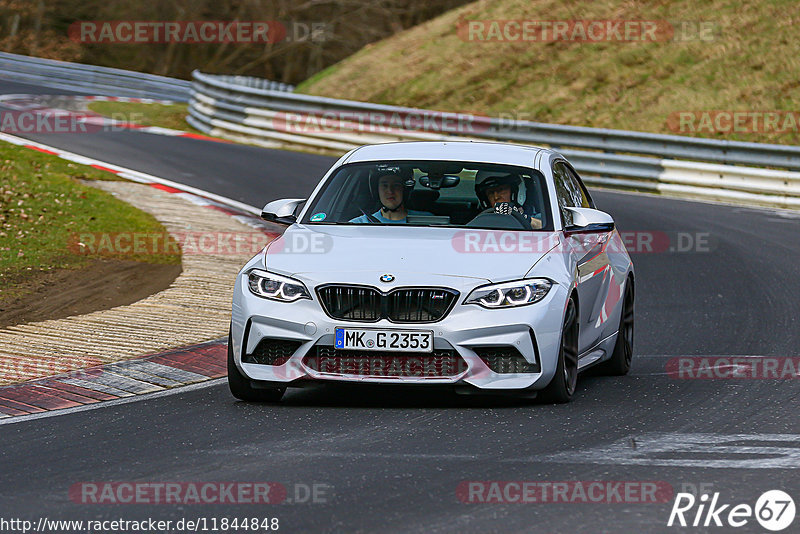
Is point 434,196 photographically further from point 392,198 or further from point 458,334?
point 458,334

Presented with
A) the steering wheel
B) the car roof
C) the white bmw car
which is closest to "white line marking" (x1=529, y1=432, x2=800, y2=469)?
the white bmw car

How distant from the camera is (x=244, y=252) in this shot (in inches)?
590

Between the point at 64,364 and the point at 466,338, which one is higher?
the point at 466,338

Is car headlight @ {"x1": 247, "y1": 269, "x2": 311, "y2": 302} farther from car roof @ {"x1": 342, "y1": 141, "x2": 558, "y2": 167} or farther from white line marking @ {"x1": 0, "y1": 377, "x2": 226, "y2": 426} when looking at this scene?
car roof @ {"x1": 342, "y1": 141, "x2": 558, "y2": 167}

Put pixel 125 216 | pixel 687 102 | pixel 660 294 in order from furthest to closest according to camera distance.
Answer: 1. pixel 687 102
2. pixel 125 216
3. pixel 660 294

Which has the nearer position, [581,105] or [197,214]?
[197,214]

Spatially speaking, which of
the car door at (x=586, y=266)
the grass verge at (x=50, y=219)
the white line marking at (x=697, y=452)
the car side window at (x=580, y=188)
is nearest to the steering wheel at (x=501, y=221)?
the car door at (x=586, y=266)

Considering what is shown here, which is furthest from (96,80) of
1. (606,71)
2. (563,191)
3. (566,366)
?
(566,366)

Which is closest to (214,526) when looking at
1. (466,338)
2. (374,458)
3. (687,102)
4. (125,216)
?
(374,458)

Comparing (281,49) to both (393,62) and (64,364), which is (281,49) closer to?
(393,62)

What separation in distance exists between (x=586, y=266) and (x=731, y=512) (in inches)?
132

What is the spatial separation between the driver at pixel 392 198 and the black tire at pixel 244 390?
136 centimetres

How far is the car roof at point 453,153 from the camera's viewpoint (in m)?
9.38

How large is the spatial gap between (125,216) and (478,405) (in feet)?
30.6
